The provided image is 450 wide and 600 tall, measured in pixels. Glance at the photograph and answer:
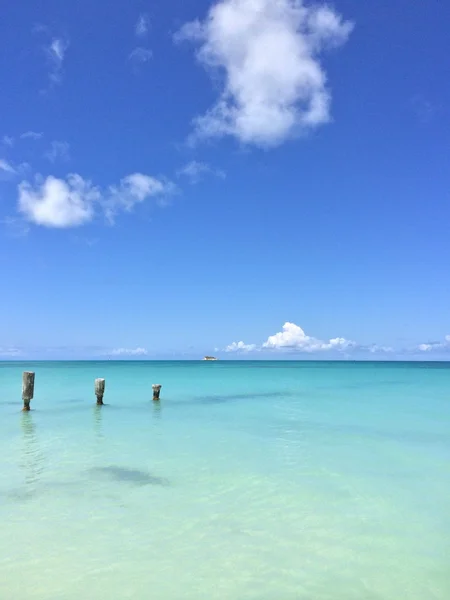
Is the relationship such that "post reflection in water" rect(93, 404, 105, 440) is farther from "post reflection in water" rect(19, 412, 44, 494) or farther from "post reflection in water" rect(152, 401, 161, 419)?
"post reflection in water" rect(152, 401, 161, 419)

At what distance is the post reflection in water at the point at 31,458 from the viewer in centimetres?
982

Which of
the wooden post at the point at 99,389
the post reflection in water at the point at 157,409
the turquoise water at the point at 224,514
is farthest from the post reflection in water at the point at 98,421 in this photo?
the post reflection in water at the point at 157,409

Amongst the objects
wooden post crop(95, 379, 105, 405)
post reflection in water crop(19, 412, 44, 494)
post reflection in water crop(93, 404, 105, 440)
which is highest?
wooden post crop(95, 379, 105, 405)

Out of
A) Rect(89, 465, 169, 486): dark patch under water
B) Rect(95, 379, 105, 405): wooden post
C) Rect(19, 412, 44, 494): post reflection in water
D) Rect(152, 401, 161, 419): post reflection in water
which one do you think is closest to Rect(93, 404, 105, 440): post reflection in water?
Rect(95, 379, 105, 405): wooden post

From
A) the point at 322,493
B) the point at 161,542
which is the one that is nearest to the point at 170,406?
the point at 322,493

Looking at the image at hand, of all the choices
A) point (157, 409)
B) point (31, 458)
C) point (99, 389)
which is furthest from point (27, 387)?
point (31, 458)

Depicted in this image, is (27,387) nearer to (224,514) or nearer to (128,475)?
(128,475)

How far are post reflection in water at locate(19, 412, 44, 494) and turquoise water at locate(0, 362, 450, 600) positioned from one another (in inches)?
2.2

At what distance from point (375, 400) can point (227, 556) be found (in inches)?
932

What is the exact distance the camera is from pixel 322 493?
9.06m

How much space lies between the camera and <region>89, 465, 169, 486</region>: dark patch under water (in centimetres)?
981

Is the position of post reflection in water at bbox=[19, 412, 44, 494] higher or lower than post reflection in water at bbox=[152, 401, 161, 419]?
lower

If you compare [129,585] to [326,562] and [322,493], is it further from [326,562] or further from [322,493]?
[322,493]

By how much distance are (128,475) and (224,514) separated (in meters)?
3.22
